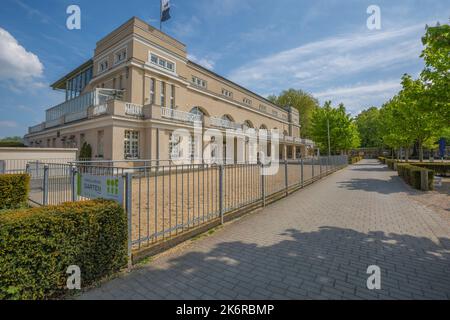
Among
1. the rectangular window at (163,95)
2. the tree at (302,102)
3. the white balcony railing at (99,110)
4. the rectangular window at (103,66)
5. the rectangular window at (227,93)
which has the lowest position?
the white balcony railing at (99,110)

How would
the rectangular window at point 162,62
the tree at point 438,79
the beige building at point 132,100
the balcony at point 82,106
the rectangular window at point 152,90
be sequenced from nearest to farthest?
1. the tree at point 438,79
2. the beige building at point 132,100
3. the balcony at point 82,106
4. the rectangular window at point 152,90
5. the rectangular window at point 162,62

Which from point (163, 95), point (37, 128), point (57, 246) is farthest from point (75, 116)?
point (57, 246)

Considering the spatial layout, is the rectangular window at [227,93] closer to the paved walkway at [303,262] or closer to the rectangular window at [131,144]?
the rectangular window at [131,144]

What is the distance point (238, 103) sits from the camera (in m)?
33.1

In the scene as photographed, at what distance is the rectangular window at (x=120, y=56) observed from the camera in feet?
63.1

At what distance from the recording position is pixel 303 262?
3.71 m

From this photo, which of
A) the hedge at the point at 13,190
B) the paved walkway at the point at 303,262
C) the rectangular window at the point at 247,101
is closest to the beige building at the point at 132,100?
the hedge at the point at 13,190

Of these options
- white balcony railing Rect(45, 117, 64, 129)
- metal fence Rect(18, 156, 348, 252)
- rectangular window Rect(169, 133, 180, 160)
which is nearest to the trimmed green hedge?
metal fence Rect(18, 156, 348, 252)

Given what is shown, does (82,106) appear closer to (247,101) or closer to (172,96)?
(172,96)

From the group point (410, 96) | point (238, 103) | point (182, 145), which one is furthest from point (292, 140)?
point (410, 96)
